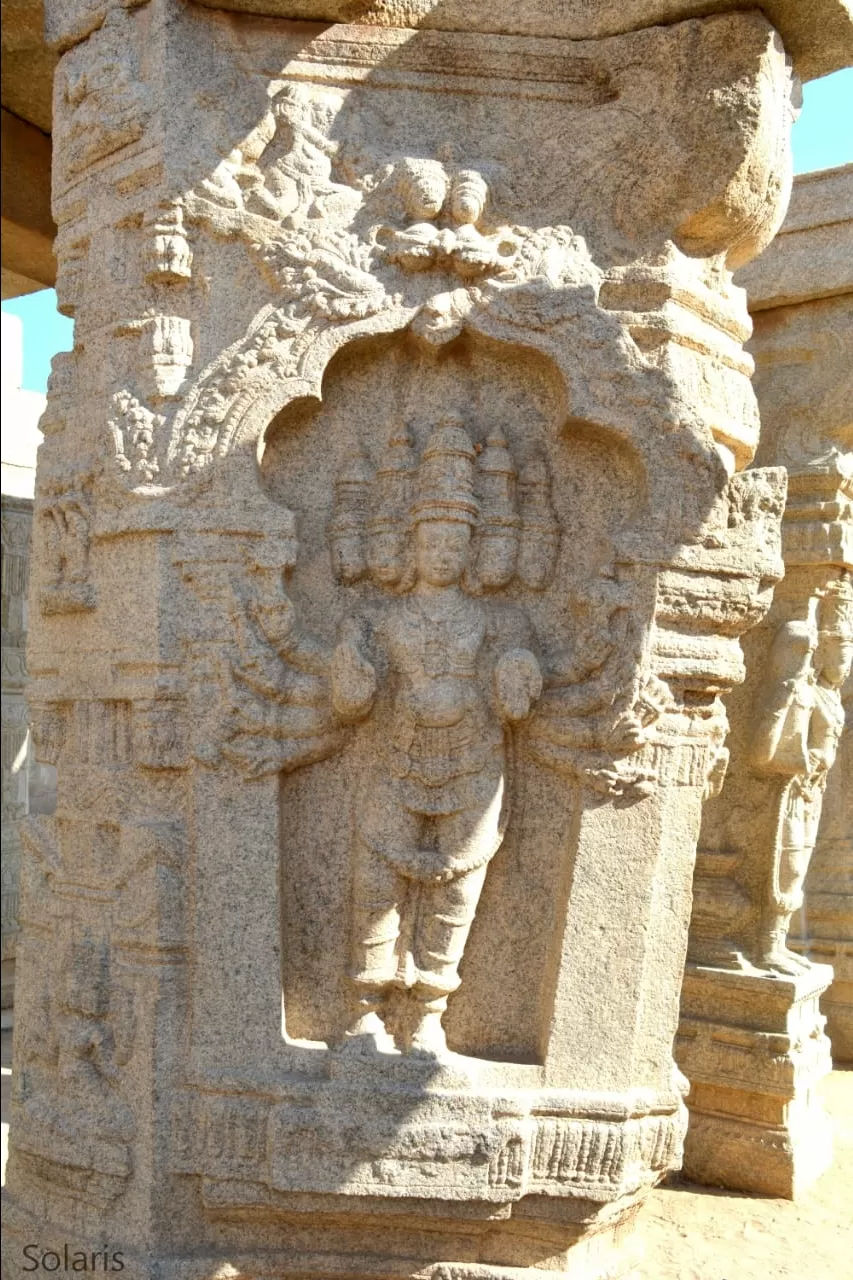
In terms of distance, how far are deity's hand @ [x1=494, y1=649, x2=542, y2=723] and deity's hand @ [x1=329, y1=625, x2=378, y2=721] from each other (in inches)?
17.0

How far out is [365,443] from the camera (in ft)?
13.0

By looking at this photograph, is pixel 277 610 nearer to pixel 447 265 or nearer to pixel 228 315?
pixel 228 315

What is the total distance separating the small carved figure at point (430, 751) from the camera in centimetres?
374

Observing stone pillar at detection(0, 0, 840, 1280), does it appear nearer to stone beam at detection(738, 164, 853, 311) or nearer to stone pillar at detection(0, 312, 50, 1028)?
stone beam at detection(738, 164, 853, 311)

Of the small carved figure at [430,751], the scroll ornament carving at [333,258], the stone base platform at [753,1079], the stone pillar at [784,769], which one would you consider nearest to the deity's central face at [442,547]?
the small carved figure at [430,751]

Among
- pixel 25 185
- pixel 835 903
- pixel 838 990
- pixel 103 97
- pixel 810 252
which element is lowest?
pixel 838 990

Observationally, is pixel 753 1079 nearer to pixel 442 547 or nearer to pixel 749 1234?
pixel 749 1234

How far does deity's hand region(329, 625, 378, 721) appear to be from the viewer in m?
3.70

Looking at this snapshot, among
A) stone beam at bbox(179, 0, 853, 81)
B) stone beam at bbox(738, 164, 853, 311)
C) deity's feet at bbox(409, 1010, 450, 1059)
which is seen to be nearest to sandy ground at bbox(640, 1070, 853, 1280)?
deity's feet at bbox(409, 1010, 450, 1059)

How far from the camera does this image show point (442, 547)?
12.3 ft

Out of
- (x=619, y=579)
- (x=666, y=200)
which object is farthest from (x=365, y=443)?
(x=666, y=200)

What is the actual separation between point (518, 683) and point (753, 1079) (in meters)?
2.64

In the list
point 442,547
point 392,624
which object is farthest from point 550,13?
point 392,624

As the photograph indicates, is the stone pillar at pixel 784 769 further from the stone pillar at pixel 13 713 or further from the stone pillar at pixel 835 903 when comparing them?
the stone pillar at pixel 13 713
